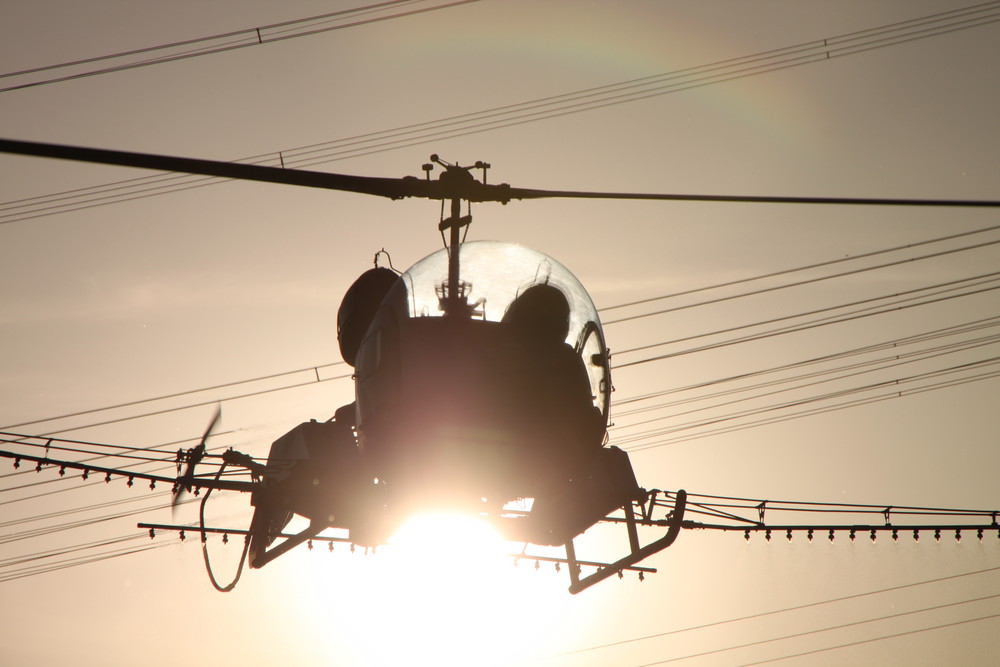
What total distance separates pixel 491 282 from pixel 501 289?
0.33ft

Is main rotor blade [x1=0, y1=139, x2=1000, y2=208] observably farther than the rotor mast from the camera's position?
No

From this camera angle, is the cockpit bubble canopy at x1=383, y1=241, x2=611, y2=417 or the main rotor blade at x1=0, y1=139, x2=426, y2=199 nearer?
the main rotor blade at x1=0, y1=139, x2=426, y2=199

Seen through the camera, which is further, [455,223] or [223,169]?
[455,223]

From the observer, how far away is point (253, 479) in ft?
37.7

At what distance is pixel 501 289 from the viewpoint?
859cm

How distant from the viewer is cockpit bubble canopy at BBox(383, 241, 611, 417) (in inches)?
337

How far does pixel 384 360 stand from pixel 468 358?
2.48 ft

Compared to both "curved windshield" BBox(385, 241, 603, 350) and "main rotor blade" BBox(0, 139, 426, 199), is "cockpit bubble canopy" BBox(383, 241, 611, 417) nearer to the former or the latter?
"curved windshield" BBox(385, 241, 603, 350)

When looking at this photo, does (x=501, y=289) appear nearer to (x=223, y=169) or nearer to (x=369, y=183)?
(x=369, y=183)

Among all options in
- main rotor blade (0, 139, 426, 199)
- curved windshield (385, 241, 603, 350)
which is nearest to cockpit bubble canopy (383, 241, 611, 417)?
curved windshield (385, 241, 603, 350)

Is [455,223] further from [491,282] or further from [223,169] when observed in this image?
[223,169]

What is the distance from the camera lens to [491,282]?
8625 mm

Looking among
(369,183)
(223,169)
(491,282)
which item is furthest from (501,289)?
(223,169)

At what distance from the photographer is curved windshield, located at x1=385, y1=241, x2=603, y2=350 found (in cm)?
856
